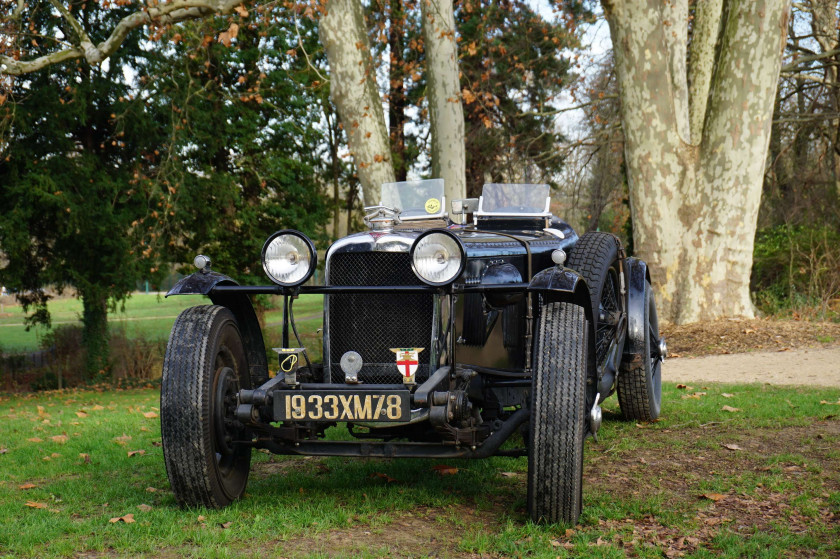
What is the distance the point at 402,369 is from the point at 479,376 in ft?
2.40

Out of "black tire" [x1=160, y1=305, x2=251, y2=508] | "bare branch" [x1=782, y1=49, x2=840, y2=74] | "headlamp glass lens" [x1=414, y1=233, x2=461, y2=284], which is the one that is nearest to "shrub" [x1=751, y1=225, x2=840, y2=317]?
"bare branch" [x1=782, y1=49, x2=840, y2=74]

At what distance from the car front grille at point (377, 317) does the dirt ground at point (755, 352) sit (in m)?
5.47

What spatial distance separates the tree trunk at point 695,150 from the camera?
39.9 feet

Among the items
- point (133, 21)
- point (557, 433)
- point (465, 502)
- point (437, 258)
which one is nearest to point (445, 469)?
point (465, 502)

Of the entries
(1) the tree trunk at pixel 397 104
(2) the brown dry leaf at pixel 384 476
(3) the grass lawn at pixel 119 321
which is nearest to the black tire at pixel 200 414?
(2) the brown dry leaf at pixel 384 476

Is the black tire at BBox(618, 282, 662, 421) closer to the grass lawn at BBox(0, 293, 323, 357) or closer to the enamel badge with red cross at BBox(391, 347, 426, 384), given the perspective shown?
the enamel badge with red cross at BBox(391, 347, 426, 384)

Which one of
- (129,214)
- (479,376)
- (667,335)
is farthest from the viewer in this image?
(129,214)

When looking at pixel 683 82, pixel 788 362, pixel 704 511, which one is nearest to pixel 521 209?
pixel 704 511

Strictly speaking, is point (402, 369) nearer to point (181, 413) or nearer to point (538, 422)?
point (538, 422)

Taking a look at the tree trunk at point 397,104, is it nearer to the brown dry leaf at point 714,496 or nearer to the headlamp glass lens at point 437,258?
the headlamp glass lens at point 437,258

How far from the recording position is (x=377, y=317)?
4852 mm

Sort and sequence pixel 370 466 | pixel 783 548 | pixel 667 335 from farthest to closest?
pixel 667 335, pixel 370 466, pixel 783 548

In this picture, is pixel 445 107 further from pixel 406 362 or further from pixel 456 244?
→ pixel 406 362

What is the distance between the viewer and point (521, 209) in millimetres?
Answer: 5902
